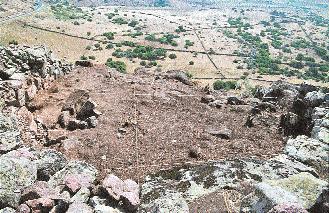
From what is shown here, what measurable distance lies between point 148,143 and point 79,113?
5690mm

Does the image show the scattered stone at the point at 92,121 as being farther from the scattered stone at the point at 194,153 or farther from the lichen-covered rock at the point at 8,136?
the scattered stone at the point at 194,153

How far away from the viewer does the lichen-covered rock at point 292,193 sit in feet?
31.6

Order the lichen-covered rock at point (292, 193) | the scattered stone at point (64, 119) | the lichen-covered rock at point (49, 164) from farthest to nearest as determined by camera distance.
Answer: the scattered stone at point (64, 119)
the lichen-covered rock at point (49, 164)
the lichen-covered rock at point (292, 193)

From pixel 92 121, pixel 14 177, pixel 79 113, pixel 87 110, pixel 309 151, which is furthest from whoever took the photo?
pixel 79 113

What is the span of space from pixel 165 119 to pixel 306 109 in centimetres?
736

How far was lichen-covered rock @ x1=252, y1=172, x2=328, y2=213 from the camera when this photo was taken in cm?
963

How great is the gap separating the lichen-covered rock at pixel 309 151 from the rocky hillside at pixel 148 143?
4 centimetres

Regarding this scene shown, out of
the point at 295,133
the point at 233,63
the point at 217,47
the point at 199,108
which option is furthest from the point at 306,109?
the point at 217,47

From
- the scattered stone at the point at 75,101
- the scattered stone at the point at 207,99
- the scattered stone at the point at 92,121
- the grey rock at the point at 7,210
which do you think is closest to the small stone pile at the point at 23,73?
the scattered stone at the point at 75,101

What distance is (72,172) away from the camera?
1519cm

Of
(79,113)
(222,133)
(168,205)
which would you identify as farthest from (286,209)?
(79,113)

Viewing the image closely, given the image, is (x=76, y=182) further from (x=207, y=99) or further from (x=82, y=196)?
(x=207, y=99)

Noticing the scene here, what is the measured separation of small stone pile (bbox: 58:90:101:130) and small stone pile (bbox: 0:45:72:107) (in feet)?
8.27

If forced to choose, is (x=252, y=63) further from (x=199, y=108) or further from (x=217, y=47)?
(x=199, y=108)
